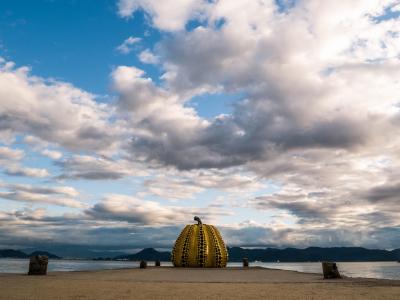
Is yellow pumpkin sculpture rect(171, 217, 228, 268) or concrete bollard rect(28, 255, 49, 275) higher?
yellow pumpkin sculpture rect(171, 217, 228, 268)

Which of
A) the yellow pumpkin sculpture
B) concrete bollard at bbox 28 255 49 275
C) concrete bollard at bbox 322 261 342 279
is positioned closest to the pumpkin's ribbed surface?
the yellow pumpkin sculpture

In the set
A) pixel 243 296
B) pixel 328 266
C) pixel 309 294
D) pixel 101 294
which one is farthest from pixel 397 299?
pixel 328 266

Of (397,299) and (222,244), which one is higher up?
(222,244)

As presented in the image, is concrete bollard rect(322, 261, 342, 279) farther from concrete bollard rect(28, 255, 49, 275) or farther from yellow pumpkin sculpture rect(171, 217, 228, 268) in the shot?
yellow pumpkin sculpture rect(171, 217, 228, 268)

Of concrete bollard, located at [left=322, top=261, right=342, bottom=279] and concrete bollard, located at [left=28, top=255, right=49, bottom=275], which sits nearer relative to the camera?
concrete bollard, located at [left=28, top=255, right=49, bottom=275]

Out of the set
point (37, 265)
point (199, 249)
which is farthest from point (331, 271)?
point (199, 249)

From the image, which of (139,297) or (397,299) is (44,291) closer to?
(139,297)

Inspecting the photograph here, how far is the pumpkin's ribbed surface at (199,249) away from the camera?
39.9 m

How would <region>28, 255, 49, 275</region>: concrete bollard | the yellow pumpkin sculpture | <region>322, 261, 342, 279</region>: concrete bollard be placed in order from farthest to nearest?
1. the yellow pumpkin sculpture
2. <region>322, 261, 342, 279</region>: concrete bollard
3. <region>28, 255, 49, 275</region>: concrete bollard

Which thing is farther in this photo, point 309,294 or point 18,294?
point 309,294

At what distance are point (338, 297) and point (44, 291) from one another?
9.82 m

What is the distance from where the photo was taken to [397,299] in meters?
12.3

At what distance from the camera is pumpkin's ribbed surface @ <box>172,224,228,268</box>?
39.9 m

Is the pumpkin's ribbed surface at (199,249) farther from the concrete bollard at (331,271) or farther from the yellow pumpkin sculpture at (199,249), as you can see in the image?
the concrete bollard at (331,271)
